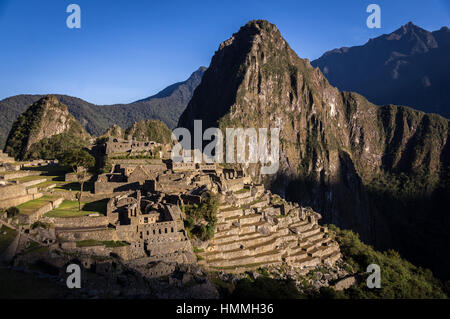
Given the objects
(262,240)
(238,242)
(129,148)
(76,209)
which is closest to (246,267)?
(238,242)

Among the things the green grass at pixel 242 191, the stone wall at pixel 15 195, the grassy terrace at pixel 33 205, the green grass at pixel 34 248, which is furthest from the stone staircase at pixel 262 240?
the stone wall at pixel 15 195

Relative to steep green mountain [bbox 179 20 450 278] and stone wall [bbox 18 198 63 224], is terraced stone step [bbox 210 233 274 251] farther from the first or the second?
steep green mountain [bbox 179 20 450 278]

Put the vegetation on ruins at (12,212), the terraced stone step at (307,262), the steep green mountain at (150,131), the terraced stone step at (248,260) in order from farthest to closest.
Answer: the steep green mountain at (150,131) < the terraced stone step at (307,262) < the terraced stone step at (248,260) < the vegetation on ruins at (12,212)

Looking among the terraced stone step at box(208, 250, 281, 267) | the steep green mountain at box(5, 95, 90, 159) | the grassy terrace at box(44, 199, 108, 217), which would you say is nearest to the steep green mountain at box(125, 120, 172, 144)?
the steep green mountain at box(5, 95, 90, 159)

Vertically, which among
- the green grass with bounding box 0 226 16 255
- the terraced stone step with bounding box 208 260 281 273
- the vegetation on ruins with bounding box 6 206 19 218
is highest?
the vegetation on ruins with bounding box 6 206 19 218

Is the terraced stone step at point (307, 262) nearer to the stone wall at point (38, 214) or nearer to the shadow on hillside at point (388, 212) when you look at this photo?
the stone wall at point (38, 214)
